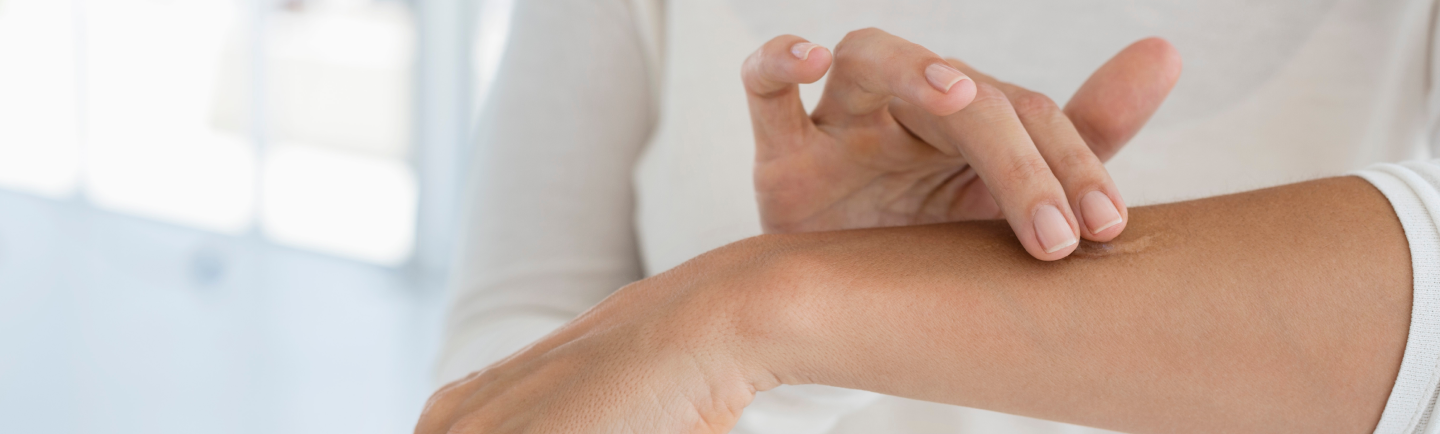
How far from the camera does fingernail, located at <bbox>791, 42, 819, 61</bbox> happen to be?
1.83 feet

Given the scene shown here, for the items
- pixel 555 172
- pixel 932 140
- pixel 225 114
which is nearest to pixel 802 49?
pixel 932 140

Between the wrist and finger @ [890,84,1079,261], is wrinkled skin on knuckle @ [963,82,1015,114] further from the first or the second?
the wrist

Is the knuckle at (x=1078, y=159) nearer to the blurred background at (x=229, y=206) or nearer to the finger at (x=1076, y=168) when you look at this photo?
the finger at (x=1076, y=168)

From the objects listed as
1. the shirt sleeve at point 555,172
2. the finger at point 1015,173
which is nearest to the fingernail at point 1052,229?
the finger at point 1015,173

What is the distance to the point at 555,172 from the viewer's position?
3.34 feet

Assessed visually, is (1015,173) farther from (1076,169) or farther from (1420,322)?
(1420,322)

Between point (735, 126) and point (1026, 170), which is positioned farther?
point (735, 126)

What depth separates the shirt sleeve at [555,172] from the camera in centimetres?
99

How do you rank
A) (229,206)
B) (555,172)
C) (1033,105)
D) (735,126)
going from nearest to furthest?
(1033,105)
(735,126)
(555,172)
(229,206)

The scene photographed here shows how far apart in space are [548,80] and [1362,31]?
0.83 meters

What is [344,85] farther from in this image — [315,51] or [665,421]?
[665,421]

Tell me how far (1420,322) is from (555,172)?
31.9 inches

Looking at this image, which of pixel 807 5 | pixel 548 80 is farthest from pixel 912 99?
pixel 548 80

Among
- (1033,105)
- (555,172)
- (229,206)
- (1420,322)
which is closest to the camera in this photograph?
(1420,322)
